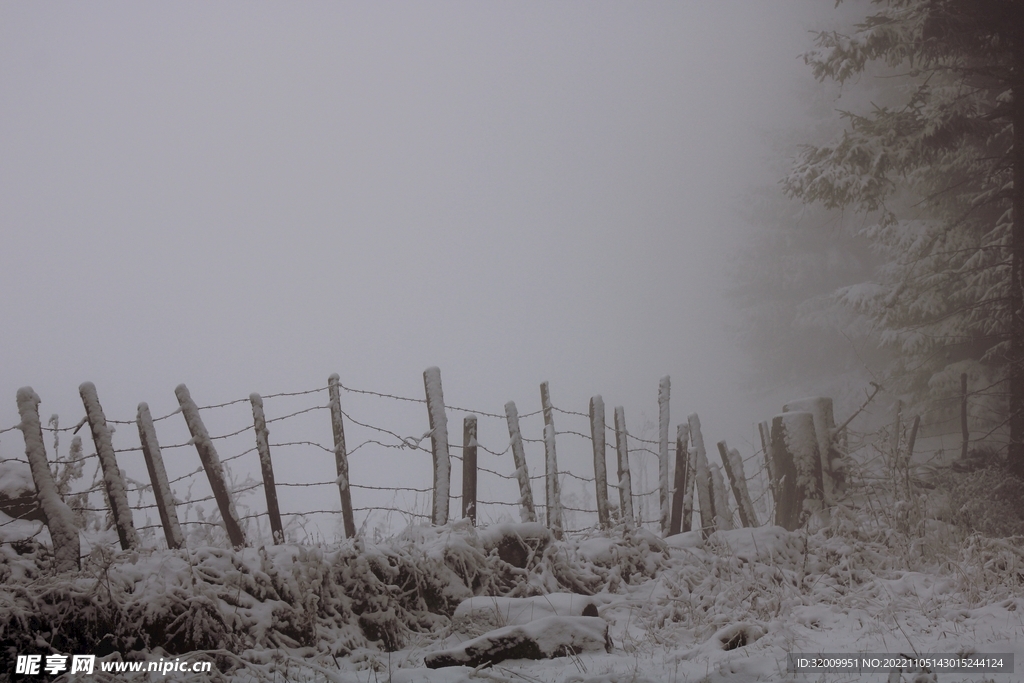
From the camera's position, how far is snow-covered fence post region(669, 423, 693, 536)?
866 centimetres

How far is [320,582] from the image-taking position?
456cm

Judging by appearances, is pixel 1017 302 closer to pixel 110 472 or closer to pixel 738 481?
pixel 738 481

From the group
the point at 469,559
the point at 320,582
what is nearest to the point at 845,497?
the point at 469,559

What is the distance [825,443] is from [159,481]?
25.5 ft

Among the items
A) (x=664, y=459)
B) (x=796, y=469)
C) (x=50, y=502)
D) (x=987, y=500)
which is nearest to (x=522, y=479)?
(x=664, y=459)

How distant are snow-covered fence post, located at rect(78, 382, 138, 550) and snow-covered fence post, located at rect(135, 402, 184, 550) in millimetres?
289

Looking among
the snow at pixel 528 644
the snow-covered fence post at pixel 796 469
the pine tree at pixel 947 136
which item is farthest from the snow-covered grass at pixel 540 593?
the pine tree at pixel 947 136

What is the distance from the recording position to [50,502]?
4840 millimetres

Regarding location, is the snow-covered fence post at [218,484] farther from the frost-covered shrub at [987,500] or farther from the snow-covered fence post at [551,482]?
the frost-covered shrub at [987,500]

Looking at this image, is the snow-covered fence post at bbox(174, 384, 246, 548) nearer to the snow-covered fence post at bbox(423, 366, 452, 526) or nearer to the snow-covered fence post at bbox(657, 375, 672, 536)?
the snow-covered fence post at bbox(423, 366, 452, 526)

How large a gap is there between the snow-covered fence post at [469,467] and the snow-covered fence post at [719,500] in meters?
3.87

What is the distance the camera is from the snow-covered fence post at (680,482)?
28.4ft

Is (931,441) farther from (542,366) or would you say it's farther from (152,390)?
(152,390)

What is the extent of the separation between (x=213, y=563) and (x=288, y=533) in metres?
1.68
